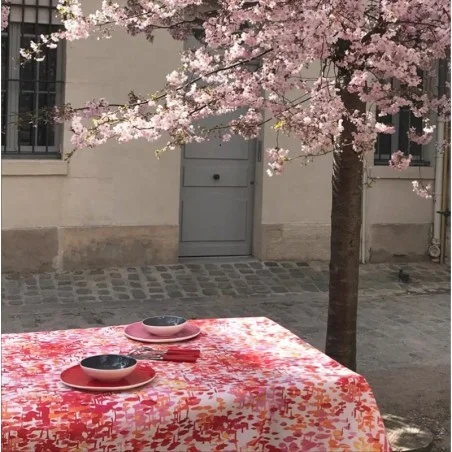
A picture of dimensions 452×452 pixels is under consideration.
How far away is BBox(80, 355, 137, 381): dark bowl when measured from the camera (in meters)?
2.84

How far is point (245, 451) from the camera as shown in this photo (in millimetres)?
2900

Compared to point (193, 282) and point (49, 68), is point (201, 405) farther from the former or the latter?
point (49, 68)

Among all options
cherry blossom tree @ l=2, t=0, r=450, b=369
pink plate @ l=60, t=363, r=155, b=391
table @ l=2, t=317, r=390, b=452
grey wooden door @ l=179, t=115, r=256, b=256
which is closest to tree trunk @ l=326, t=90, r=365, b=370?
cherry blossom tree @ l=2, t=0, r=450, b=369

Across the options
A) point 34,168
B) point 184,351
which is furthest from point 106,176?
point 184,351

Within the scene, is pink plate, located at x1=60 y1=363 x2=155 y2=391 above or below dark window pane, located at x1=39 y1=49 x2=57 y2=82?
below

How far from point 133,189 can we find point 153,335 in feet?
18.4

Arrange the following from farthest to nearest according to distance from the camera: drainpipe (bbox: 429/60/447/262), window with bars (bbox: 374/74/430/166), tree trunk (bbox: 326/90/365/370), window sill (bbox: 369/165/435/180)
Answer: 1. window with bars (bbox: 374/74/430/166)
2. drainpipe (bbox: 429/60/447/262)
3. window sill (bbox: 369/165/435/180)
4. tree trunk (bbox: 326/90/365/370)

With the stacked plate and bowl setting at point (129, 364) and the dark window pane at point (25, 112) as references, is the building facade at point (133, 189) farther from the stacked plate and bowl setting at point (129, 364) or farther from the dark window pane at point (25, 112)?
the stacked plate and bowl setting at point (129, 364)

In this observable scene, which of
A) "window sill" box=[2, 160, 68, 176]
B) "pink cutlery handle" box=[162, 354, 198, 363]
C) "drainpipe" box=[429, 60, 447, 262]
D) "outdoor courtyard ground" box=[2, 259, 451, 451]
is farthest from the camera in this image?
"drainpipe" box=[429, 60, 447, 262]

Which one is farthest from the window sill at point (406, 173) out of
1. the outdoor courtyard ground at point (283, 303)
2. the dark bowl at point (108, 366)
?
the dark bowl at point (108, 366)

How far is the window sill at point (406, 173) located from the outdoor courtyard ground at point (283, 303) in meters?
Result: 1.13

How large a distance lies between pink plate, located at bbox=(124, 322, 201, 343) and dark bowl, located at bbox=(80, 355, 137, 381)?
0.46 metres

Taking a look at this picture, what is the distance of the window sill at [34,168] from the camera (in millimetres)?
8500

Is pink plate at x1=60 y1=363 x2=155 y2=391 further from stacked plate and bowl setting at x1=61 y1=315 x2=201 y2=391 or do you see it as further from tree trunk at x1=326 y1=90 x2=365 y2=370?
tree trunk at x1=326 y1=90 x2=365 y2=370
